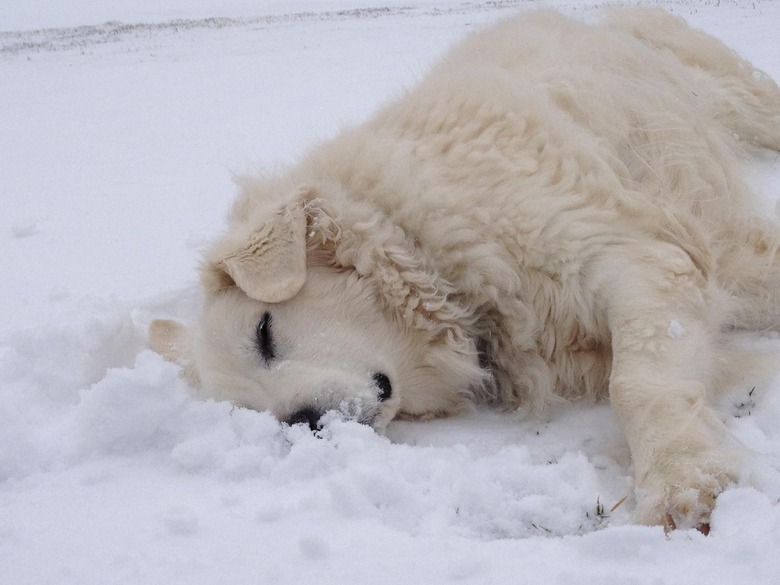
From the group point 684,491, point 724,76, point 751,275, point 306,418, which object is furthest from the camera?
point 724,76

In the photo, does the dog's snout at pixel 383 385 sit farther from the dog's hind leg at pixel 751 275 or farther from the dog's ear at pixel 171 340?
the dog's hind leg at pixel 751 275

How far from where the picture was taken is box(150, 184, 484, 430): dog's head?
272 centimetres

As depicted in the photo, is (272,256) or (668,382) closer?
(668,382)

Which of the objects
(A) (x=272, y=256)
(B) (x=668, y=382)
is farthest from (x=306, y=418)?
(B) (x=668, y=382)

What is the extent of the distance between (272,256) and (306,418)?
679 mm

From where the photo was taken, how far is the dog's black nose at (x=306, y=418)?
8.11 ft

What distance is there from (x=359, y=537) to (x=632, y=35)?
4055mm

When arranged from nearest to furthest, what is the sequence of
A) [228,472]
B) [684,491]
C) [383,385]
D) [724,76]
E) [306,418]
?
[684,491] → [228,472] → [306,418] → [383,385] → [724,76]

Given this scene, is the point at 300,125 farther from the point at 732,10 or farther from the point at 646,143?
the point at 732,10

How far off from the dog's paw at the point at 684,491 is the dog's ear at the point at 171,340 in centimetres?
194

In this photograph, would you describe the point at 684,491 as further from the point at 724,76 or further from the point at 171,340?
the point at 724,76

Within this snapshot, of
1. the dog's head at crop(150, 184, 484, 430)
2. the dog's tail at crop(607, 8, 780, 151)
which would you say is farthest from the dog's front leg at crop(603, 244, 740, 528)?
the dog's tail at crop(607, 8, 780, 151)

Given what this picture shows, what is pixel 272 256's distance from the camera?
9.08 feet

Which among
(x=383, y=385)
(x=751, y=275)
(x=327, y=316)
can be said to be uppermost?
(x=751, y=275)
